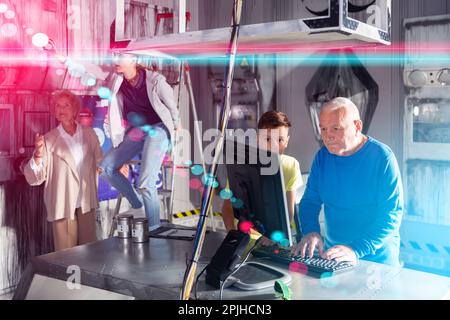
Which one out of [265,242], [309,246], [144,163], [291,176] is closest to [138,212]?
[144,163]

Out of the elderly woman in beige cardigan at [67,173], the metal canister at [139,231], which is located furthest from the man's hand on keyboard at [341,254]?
the elderly woman in beige cardigan at [67,173]

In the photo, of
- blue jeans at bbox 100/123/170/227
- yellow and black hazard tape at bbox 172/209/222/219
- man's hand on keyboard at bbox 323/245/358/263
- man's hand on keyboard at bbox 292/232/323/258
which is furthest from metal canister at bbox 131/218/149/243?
yellow and black hazard tape at bbox 172/209/222/219

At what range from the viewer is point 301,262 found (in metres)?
1.81

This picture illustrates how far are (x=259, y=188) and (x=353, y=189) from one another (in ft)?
2.18

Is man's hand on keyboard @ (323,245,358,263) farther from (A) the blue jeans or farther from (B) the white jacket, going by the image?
(B) the white jacket

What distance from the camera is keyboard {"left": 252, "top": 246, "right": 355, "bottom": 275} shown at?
1.74 metres

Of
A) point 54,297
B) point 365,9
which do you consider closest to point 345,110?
point 54,297

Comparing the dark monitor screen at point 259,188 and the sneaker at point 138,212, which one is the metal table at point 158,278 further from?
the sneaker at point 138,212

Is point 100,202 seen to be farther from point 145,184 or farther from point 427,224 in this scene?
point 427,224

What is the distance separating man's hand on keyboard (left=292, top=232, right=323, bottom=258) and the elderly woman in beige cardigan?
2.13 metres

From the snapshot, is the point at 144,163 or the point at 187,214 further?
the point at 187,214

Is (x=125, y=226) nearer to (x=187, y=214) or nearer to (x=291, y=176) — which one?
(x=291, y=176)

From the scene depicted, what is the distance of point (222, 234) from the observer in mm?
2400

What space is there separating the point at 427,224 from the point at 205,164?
6.67 feet
